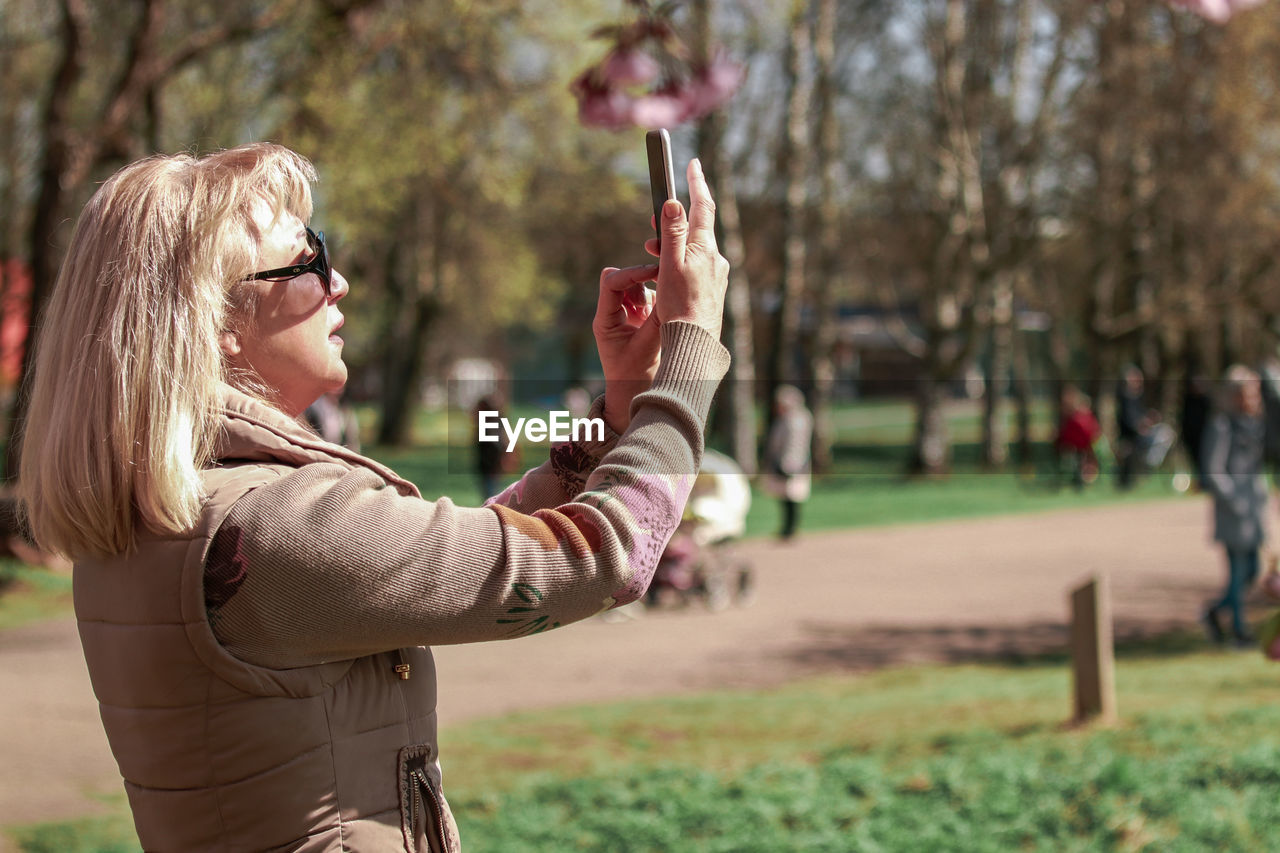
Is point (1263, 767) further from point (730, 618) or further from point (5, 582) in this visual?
point (5, 582)

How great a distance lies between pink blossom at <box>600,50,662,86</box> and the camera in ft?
8.89

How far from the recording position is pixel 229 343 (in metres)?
1.53

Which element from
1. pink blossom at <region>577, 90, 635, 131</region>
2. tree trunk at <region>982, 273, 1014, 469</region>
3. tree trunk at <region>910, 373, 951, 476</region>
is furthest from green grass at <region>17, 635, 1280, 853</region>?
tree trunk at <region>982, 273, 1014, 469</region>

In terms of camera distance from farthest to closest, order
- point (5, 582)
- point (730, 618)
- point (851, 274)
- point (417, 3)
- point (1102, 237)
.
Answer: point (851, 274) → point (1102, 237) → point (417, 3) → point (5, 582) → point (730, 618)

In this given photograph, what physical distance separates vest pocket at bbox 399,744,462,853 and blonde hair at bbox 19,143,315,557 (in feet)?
1.37

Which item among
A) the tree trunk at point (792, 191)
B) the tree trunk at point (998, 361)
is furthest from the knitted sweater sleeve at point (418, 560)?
the tree trunk at point (998, 361)

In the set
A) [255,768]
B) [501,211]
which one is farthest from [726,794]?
[501,211]

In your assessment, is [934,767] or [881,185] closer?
[934,767]

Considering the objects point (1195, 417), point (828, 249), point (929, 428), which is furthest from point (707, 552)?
point (828, 249)

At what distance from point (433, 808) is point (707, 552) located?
1059cm

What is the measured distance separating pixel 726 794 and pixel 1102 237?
24.7 m

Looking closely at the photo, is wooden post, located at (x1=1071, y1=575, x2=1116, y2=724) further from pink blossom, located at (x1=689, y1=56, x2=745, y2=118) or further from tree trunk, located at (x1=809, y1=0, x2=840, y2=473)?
tree trunk, located at (x1=809, y1=0, x2=840, y2=473)

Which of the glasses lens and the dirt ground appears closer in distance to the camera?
the glasses lens

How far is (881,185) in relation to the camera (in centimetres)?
3128
